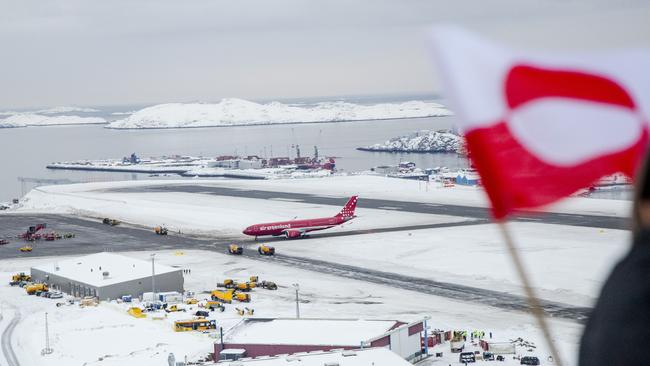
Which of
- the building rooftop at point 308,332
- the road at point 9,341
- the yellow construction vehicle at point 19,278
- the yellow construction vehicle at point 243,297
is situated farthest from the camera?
the yellow construction vehicle at point 19,278

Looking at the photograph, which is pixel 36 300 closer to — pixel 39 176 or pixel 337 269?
pixel 337 269

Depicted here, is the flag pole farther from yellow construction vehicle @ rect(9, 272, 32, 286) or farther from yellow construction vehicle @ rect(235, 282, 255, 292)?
yellow construction vehicle @ rect(9, 272, 32, 286)

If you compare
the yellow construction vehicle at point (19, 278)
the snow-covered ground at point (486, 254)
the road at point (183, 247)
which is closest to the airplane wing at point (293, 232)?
the snow-covered ground at point (486, 254)

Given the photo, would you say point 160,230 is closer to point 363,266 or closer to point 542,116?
point 363,266

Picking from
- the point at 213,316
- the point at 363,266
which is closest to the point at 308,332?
the point at 213,316

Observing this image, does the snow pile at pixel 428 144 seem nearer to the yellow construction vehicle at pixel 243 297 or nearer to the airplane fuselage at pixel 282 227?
the airplane fuselage at pixel 282 227

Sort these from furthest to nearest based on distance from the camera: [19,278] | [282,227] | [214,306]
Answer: [282,227], [19,278], [214,306]
